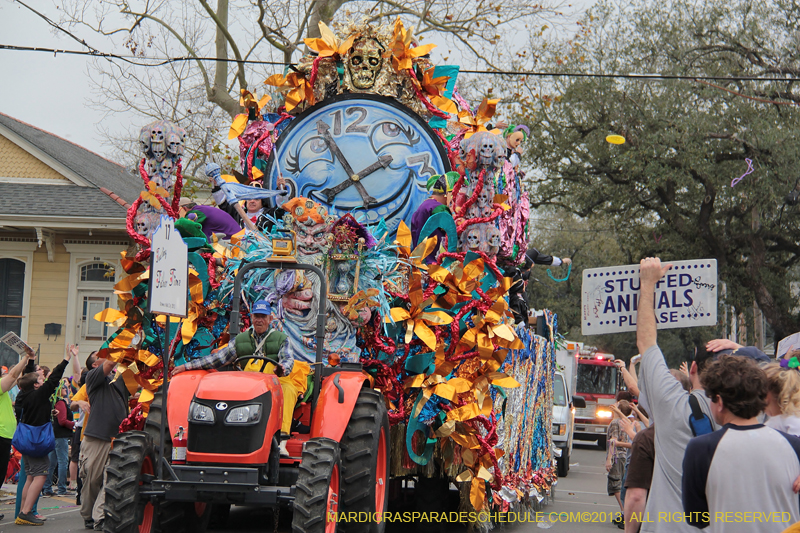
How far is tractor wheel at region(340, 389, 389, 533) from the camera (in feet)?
22.1

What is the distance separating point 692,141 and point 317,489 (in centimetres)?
1987

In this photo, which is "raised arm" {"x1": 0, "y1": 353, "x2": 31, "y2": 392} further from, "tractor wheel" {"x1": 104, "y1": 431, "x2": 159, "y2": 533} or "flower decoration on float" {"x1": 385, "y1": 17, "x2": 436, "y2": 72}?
"flower decoration on float" {"x1": 385, "y1": 17, "x2": 436, "y2": 72}

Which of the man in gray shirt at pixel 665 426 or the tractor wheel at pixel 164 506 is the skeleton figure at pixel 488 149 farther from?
the man in gray shirt at pixel 665 426

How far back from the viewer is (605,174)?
26.1 meters

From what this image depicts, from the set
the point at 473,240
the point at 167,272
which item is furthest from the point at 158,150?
the point at 473,240

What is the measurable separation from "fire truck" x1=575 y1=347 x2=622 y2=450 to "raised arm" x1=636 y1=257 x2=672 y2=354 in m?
24.2

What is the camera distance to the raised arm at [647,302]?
4.57m

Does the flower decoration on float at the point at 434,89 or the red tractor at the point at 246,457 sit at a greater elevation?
the flower decoration on float at the point at 434,89

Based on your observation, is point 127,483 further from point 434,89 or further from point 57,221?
point 57,221

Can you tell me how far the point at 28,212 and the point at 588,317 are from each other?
56.6 ft

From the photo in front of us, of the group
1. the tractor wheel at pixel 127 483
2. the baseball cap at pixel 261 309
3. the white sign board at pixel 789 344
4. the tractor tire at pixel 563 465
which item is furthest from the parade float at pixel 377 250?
the tractor tire at pixel 563 465

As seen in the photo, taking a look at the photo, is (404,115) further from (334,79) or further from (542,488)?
(542,488)

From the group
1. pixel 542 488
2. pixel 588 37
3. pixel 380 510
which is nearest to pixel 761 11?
pixel 588 37

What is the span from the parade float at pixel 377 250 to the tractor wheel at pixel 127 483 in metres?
1.45
